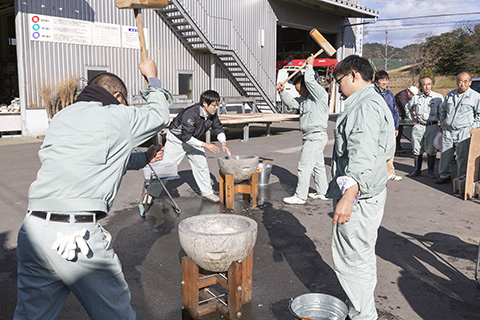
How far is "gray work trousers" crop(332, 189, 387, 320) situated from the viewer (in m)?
3.07

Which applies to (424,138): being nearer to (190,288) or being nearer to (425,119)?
(425,119)

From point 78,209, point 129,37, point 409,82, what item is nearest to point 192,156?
point 78,209

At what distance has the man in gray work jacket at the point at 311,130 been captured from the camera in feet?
21.1

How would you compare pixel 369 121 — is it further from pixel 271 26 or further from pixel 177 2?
pixel 271 26

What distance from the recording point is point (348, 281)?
3125 millimetres

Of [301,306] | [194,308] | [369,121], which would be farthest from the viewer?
[194,308]

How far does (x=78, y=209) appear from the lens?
7.54 feet

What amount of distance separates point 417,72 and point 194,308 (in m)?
47.1

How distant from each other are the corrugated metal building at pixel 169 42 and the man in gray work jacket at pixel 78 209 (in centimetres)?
1272

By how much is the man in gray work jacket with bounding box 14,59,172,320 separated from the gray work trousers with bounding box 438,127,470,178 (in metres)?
6.75

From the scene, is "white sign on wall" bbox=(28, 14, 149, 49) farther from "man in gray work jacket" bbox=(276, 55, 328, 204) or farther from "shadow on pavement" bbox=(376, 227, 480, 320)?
"shadow on pavement" bbox=(376, 227, 480, 320)

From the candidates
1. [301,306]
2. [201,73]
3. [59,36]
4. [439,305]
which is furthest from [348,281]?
[201,73]

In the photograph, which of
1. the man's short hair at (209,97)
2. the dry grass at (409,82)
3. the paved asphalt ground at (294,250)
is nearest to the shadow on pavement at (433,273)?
the paved asphalt ground at (294,250)

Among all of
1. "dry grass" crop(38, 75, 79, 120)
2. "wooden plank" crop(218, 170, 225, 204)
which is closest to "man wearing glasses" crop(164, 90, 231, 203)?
"wooden plank" crop(218, 170, 225, 204)
